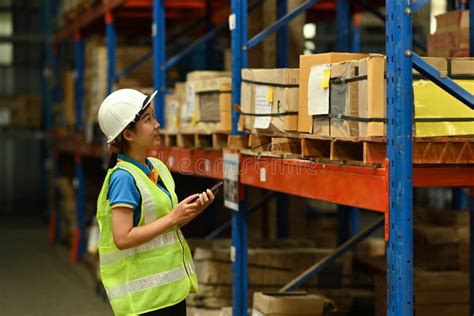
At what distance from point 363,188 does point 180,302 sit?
105cm

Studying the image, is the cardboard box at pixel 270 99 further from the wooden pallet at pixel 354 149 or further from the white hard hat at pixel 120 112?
the white hard hat at pixel 120 112

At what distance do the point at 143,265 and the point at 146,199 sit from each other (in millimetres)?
282

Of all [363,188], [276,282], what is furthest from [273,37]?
[363,188]

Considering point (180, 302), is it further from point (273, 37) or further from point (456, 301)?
point (273, 37)

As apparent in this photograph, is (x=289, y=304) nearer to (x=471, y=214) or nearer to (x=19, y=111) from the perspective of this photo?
(x=471, y=214)

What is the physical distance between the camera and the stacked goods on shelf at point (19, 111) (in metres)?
18.7

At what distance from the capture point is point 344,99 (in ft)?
16.2

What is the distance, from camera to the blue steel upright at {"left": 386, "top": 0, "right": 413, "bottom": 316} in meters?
4.29

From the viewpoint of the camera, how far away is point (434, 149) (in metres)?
4.49

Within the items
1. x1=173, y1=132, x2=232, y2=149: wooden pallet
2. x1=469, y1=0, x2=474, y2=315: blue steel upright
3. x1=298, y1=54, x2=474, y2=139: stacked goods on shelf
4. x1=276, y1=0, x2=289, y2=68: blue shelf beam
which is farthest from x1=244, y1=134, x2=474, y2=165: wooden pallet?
x1=276, y1=0, x2=289, y2=68: blue shelf beam

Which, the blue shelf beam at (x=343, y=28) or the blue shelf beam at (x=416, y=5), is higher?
the blue shelf beam at (x=343, y=28)

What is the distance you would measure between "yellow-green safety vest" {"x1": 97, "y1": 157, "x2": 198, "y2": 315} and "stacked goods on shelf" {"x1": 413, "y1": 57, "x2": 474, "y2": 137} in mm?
1252

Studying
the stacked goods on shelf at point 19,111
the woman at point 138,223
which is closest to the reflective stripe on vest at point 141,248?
the woman at point 138,223

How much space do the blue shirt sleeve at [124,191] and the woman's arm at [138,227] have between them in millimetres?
35
